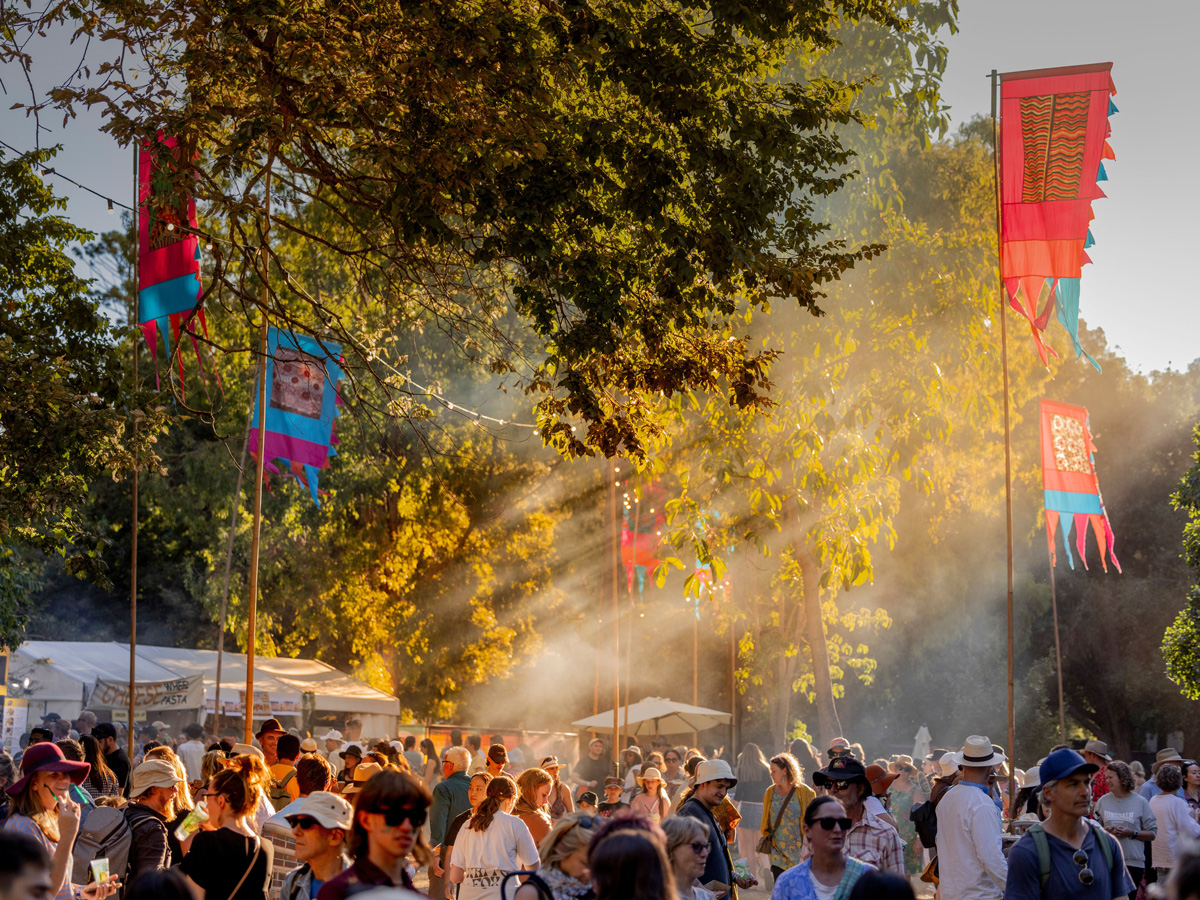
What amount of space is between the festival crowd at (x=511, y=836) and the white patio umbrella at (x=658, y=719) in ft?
51.5

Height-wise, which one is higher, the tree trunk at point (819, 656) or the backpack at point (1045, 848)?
the tree trunk at point (819, 656)

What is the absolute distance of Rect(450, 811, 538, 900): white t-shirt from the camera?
7.34 m

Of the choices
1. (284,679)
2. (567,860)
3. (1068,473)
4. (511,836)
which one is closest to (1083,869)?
(567,860)

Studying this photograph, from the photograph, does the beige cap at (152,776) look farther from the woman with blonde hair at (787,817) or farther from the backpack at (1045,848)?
the woman with blonde hair at (787,817)

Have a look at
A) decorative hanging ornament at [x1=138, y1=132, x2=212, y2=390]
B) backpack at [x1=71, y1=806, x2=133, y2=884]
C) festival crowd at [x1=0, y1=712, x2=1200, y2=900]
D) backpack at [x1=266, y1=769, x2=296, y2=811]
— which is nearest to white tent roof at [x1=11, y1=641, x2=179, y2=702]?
festival crowd at [x1=0, y1=712, x2=1200, y2=900]

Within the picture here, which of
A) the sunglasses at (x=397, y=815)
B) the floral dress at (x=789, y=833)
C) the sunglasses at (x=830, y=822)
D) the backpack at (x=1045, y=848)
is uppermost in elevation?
the sunglasses at (x=397, y=815)

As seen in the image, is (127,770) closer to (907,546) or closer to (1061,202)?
(1061,202)

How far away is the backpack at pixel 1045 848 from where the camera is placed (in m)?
5.19

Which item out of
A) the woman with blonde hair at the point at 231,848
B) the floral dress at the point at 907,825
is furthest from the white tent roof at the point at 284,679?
the woman with blonde hair at the point at 231,848

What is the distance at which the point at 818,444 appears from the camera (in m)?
16.6

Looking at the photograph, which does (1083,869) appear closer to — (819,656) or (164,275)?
(164,275)

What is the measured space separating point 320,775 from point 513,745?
55.4 feet

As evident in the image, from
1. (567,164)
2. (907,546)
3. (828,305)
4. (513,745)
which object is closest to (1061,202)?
(828,305)

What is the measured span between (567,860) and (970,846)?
103 inches
